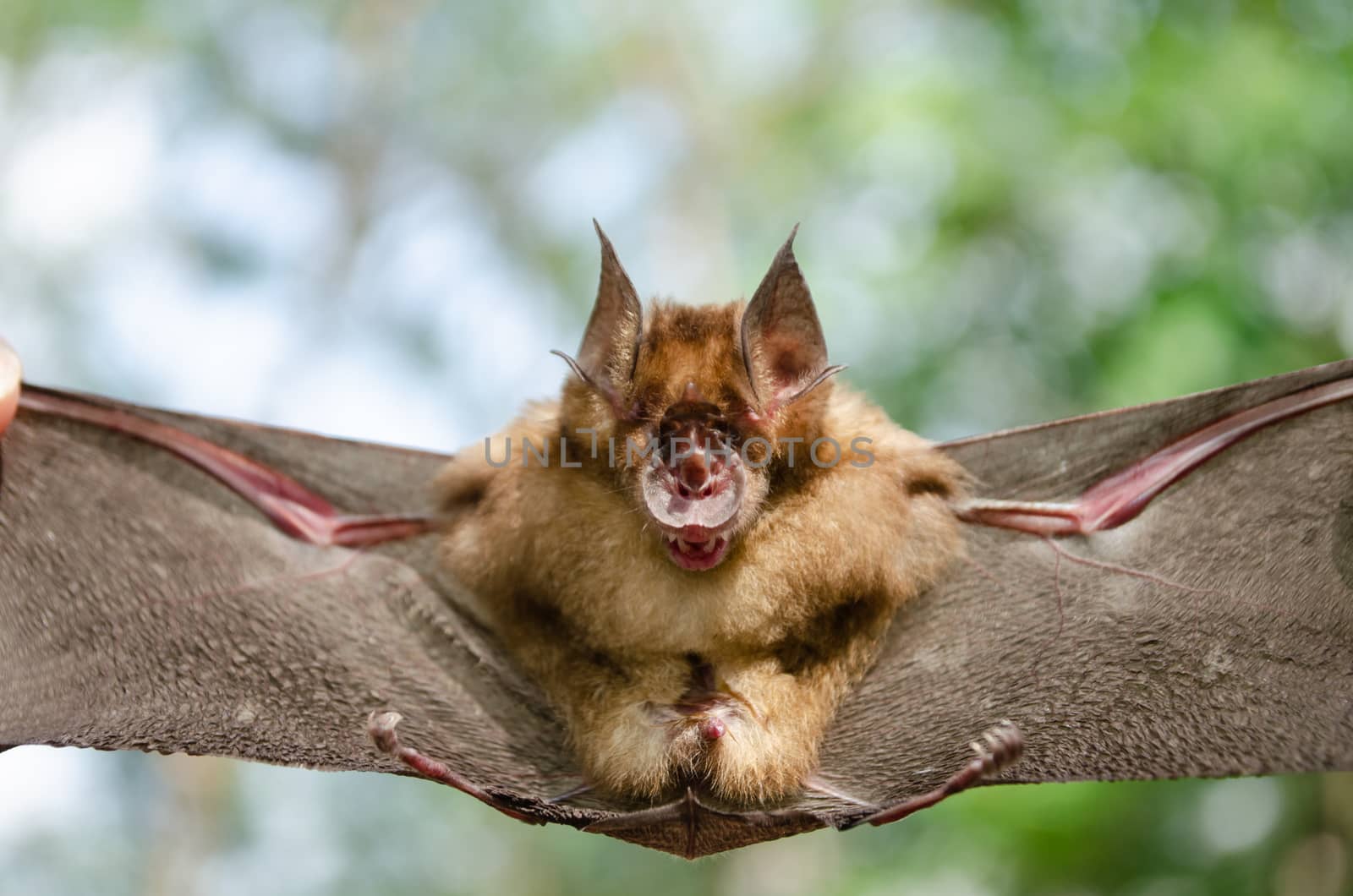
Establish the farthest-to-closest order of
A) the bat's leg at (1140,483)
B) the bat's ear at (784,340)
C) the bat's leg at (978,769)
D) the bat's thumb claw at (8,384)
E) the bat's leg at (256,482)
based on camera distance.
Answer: the bat's leg at (256,482) < the bat's thumb claw at (8,384) < the bat's leg at (1140,483) < the bat's ear at (784,340) < the bat's leg at (978,769)

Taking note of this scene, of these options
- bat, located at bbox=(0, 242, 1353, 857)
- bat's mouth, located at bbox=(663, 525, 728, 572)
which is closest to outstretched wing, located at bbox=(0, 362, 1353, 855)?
bat, located at bbox=(0, 242, 1353, 857)

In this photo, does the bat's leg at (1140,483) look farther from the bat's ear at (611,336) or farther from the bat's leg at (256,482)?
the bat's leg at (256,482)

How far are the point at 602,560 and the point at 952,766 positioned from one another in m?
1.06

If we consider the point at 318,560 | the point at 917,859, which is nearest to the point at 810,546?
the point at 318,560

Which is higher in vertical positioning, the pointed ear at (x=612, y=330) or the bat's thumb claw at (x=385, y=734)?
the pointed ear at (x=612, y=330)

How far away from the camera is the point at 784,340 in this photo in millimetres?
2758

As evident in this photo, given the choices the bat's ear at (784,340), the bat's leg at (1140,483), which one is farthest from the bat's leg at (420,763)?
the bat's leg at (1140,483)

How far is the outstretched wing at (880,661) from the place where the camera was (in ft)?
8.64

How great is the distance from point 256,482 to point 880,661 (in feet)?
7.01

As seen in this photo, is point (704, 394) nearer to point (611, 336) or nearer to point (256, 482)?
point (611, 336)

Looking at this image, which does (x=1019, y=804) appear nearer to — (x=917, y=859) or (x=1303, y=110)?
(x=917, y=859)

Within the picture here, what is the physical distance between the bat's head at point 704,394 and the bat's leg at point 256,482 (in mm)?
1007

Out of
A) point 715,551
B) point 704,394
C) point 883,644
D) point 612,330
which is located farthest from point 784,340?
point 883,644

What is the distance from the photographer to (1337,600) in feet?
8.96
